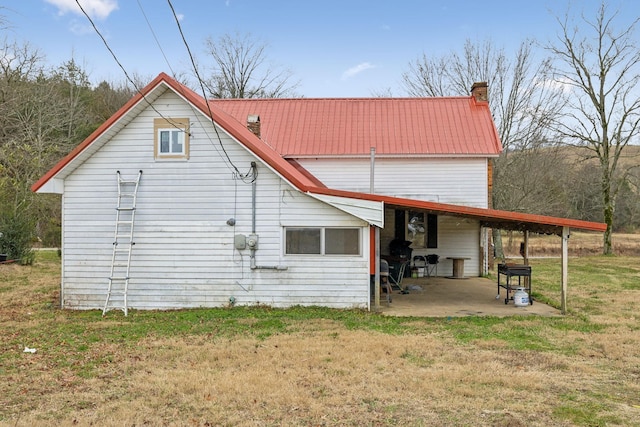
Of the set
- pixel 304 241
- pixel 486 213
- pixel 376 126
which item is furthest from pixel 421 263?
pixel 486 213

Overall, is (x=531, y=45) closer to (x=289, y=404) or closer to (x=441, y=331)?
(x=441, y=331)

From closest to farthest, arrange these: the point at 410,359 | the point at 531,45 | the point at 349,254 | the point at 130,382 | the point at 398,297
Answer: the point at 130,382
the point at 410,359
the point at 349,254
the point at 398,297
the point at 531,45

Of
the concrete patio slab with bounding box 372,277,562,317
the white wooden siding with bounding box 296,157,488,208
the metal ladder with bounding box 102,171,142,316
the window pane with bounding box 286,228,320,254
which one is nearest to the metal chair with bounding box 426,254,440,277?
the concrete patio slab with bounding box 372,277,562,317

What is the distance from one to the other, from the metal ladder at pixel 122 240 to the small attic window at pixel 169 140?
2.34 ft

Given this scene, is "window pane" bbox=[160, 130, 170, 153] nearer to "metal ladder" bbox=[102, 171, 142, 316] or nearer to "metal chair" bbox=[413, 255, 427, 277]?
"metal ladder" bbox=[102, 171, 142, 316]

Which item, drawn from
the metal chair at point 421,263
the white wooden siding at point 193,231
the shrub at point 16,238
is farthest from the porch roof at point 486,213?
the shrub at point 16,238

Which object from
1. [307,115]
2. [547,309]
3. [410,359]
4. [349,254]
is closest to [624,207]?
[307,115]

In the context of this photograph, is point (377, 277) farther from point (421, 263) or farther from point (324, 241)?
point (421, 263)

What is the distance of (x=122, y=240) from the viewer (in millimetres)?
12516

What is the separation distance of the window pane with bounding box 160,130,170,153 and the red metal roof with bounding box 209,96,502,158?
718 centimetres

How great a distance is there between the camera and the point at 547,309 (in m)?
12.7

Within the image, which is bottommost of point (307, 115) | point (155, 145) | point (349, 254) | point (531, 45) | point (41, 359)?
point (41, 359)

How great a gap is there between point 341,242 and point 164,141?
15.4ft

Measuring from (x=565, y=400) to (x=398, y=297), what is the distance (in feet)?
26.6
